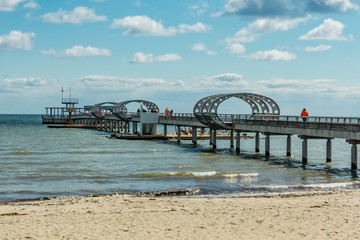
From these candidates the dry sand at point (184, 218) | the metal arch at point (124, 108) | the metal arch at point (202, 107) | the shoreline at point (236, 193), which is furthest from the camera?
the metal arch at point (124, 108)

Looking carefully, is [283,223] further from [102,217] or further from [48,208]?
[48,208]

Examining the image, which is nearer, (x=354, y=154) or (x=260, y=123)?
(x=354, y=154)

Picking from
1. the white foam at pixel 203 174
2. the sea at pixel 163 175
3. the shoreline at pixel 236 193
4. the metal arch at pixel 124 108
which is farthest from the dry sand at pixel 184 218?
the metal arch at pixel 124 108

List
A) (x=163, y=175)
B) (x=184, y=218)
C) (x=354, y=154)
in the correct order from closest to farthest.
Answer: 1. (x=184, y=218)
2. (x=163, y=175)
3. (x=354, y=154)

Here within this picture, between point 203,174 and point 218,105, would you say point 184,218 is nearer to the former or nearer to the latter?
point 203,174

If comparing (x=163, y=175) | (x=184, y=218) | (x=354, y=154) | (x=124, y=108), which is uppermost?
(x=124, y=108)

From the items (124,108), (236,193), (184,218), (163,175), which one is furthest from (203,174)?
(124,108)

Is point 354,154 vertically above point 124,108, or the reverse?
point 124,108

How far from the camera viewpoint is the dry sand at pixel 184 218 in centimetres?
1215

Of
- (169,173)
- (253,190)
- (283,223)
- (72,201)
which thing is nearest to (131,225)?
(283,223)

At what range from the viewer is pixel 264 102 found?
4325cm

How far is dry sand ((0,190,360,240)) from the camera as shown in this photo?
1215 cm

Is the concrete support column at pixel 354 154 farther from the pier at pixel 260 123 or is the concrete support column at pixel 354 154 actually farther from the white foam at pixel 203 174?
the white foam at pixel 203 174

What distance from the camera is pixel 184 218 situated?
14.3 m
